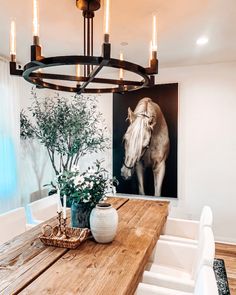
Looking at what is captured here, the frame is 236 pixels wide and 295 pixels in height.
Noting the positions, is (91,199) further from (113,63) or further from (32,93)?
(32,93)

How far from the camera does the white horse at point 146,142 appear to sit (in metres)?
4.05

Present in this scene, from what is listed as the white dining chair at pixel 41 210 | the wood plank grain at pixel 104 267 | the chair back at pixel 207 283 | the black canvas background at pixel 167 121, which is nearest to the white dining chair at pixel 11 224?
the white dining chair at pixel 41 210

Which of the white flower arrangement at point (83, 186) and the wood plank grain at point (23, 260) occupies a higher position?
the white flower arrangement at point (83, 186)

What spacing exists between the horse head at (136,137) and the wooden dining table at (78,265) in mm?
2037

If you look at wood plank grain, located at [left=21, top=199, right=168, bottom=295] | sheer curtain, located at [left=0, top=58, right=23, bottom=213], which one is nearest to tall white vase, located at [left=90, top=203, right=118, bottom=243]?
wood plank grain, located at [left=21, top=199, right=168, bottom=295]

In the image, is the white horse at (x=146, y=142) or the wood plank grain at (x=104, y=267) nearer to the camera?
the wood plank grain at (x=104, y=267)

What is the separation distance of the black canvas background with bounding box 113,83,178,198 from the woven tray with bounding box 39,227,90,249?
2325mm

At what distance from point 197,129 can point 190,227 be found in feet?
5.64

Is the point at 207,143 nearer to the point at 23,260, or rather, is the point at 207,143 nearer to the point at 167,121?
the point at 167,121

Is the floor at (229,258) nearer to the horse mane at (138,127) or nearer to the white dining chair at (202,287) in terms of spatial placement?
the white dining chair at (202,287)

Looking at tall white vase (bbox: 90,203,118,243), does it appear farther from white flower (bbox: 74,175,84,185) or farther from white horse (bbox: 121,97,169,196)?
white horse (bbox: 121,97,169,196)

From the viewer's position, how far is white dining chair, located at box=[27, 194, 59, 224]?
290 cm

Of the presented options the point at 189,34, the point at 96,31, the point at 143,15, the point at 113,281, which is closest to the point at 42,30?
the point at 96,31

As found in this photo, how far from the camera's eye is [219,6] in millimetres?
2135
